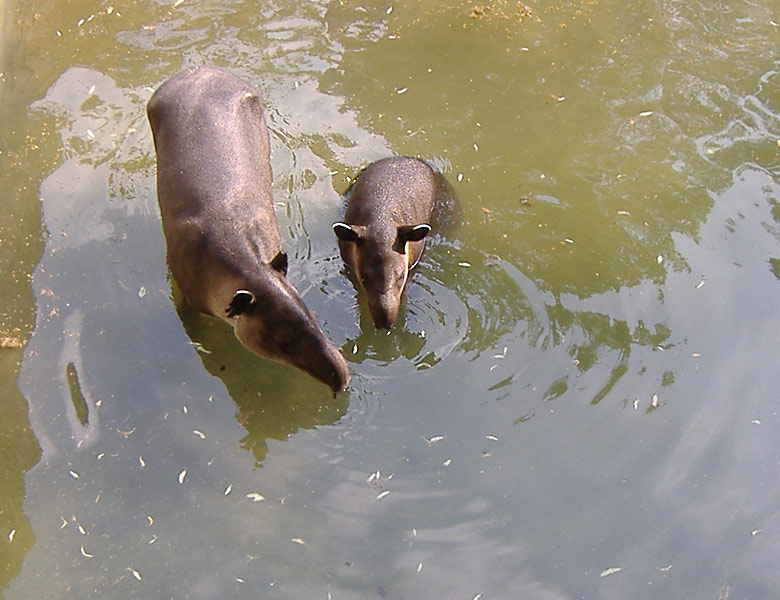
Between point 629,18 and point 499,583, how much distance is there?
762 cm

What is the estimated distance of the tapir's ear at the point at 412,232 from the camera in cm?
687

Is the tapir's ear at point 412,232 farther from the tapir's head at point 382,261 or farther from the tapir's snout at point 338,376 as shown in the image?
the tapir's snout at point 338,376

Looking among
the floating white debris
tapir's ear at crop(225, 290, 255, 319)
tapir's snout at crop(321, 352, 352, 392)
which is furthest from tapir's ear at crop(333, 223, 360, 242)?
the floating white debris

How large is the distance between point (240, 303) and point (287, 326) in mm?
386

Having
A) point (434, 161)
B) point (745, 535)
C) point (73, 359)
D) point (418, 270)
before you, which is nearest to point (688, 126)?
point (434, 161)

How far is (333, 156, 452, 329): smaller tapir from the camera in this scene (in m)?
6.82

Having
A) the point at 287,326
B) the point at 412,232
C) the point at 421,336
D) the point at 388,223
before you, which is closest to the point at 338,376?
the point at 287,326

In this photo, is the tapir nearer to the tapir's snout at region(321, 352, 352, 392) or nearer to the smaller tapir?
the tapir's snout at region(321, 352, 352, 392)

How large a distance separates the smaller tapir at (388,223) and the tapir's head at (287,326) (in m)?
0.90

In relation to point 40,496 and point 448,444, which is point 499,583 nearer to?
point 448,444

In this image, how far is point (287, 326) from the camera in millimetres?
5953

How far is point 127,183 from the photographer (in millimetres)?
7871

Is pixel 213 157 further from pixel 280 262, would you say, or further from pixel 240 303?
pixel 240 303

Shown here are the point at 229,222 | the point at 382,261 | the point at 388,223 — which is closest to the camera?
the point at 229,222
